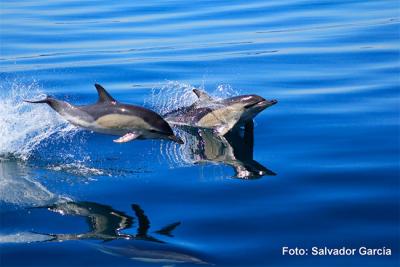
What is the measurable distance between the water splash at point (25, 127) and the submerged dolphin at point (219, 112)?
1.82 meters

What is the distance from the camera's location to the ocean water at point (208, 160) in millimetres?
6719

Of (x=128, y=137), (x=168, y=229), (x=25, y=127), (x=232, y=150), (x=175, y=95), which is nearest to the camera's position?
(x=168, y=229)

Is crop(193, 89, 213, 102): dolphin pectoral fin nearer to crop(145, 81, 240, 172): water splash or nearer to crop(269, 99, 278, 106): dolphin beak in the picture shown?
crop(145, 81, 240, 172): water splash

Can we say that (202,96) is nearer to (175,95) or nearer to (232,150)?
(175,95)

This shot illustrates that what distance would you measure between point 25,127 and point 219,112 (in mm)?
2889

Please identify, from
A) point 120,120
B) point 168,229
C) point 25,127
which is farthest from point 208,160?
point 25,127

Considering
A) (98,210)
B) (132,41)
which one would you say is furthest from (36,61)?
(98,210)

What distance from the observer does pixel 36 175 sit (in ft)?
28.9

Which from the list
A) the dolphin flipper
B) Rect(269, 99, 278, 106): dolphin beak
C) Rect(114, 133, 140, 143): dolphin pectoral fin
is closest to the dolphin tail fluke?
the dolphin flipper

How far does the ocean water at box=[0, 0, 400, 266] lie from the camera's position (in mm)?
6719

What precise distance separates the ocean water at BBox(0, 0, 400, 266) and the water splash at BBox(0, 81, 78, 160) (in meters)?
0.03

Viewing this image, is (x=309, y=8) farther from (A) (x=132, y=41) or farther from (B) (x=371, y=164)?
(B) (x=371, y=164)

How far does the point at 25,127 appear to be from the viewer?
10664mm

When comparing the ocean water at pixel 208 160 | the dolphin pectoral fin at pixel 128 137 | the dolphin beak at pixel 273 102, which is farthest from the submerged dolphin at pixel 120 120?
the dolphin beak at pixel 273 102
